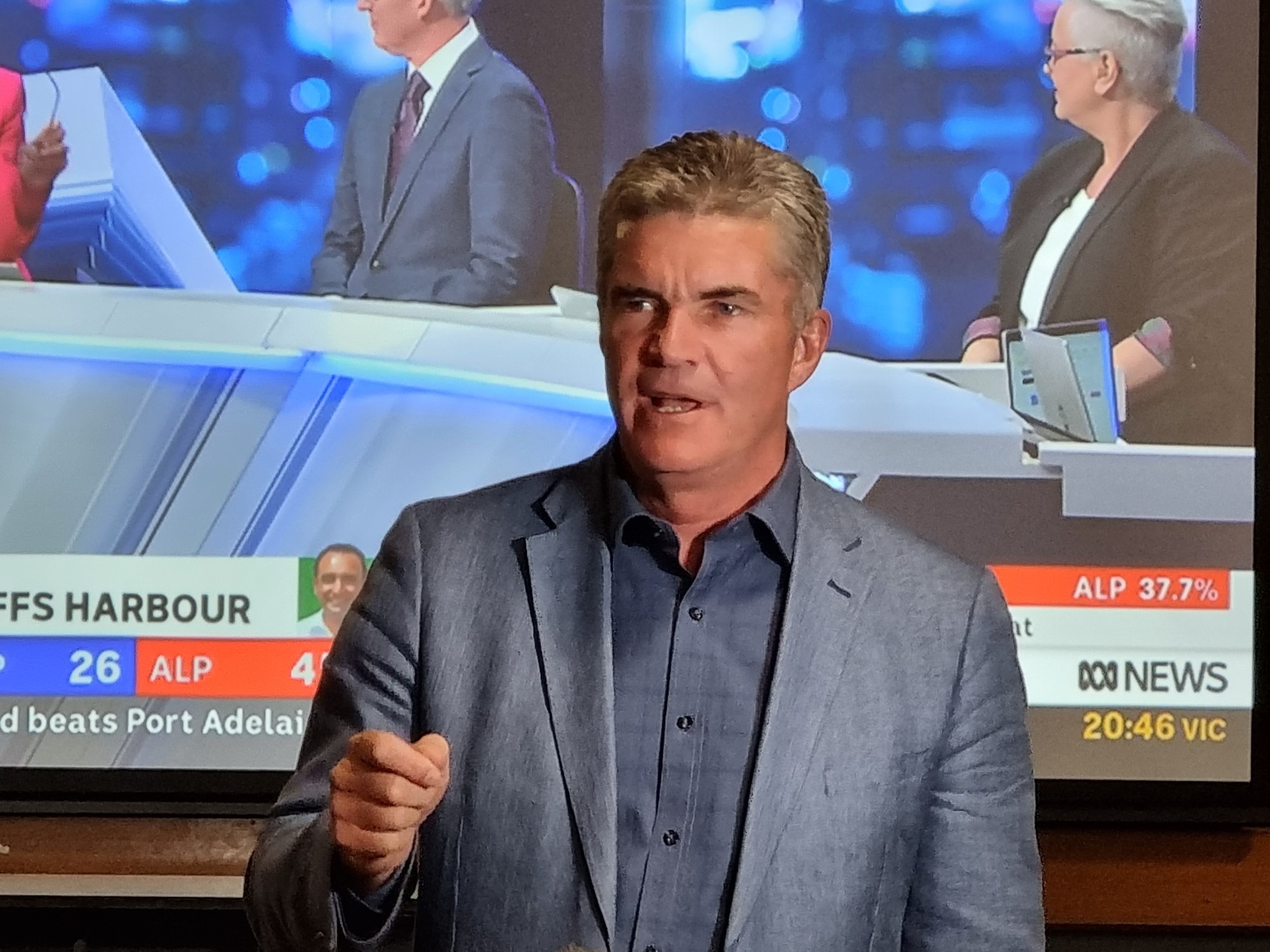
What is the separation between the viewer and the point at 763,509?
4.20 feet

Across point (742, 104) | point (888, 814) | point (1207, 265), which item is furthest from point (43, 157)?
point (1207, 265)

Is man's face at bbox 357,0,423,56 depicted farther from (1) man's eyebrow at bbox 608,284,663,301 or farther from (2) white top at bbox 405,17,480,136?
(1) man's eyebrow at bbox 608,284,663,301

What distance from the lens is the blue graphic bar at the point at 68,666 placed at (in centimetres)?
218

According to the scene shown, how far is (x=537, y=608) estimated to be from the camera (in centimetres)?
124

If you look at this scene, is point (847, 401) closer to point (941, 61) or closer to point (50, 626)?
point (941, 61)

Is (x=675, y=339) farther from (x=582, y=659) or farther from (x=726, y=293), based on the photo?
(x=582, y=659)

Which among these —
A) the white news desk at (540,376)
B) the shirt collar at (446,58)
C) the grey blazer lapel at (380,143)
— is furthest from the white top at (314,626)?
the shirt collar at (446,58)

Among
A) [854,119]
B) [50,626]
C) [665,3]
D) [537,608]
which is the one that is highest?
[665,3]

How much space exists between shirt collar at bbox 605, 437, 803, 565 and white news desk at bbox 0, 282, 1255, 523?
2.94 ft

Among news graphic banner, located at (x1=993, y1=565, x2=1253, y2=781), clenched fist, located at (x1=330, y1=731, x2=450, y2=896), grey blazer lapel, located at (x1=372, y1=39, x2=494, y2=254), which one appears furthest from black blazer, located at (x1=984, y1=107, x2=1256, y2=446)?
clenched fist, located at (x1=330, y1=731, x2=450, y2=896)

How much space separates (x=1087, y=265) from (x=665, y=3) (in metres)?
0.80

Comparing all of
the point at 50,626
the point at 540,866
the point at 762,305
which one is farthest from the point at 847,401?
the point at 50,626

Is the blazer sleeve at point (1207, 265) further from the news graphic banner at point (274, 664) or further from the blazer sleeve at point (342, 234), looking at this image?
the blazer sleeve at point (342, 234)

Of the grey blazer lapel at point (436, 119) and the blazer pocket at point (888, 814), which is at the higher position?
the grey blazer lapel at point (436, 119)
